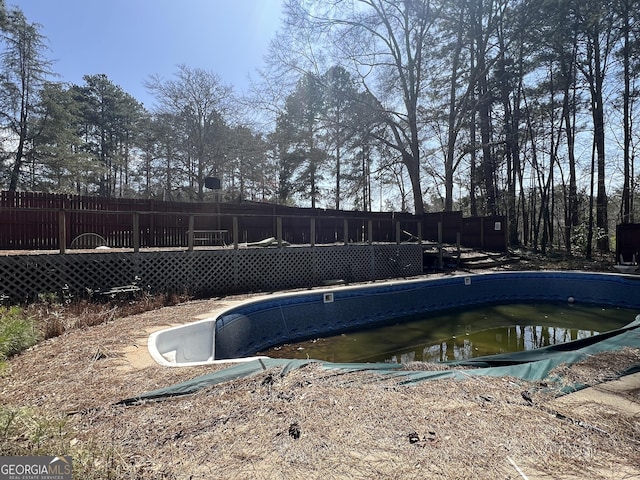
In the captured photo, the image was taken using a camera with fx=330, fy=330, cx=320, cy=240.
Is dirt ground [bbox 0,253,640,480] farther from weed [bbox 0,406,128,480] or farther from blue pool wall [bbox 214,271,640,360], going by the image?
blue pool wall [bbox 214,271,640,360]

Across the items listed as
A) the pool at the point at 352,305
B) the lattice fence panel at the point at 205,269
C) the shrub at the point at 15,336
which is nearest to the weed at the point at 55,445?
the pool at the point at 352,305

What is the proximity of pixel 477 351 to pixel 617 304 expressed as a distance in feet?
19.5

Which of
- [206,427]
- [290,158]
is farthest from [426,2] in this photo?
[206,427]

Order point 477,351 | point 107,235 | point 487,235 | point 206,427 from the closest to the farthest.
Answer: point 206,427
point 477,351
point 107,235
point 487,235

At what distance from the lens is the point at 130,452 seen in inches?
68.6

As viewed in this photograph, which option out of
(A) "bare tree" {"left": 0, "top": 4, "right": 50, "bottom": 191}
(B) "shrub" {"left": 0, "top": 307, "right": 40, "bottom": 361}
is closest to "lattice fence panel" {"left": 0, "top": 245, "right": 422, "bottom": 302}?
(B) "shrub" {"left": 0, "top": 307, "right": 40, "bottom": 361}

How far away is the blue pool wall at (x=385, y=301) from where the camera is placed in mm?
5863

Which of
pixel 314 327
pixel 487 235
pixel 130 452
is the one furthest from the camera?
pixel 487 235

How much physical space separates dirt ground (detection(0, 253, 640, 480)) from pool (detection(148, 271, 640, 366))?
92 cm

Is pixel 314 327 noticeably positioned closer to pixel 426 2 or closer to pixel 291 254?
pixel 291 254

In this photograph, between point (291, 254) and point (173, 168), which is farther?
point (173, 168)

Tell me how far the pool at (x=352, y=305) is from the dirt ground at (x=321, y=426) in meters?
0.92

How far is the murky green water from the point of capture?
18.4 feet

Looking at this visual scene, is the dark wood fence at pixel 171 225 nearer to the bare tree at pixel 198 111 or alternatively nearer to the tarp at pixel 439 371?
the tarp at pixel 439 371
